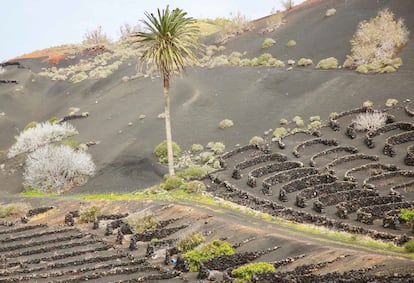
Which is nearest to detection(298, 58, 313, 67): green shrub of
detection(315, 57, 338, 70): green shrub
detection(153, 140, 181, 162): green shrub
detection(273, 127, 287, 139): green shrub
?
detection(315, 57, 338, 70): green shrub

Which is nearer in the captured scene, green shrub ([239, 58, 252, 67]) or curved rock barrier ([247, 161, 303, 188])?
curved rock barrier ([247, 161, 303, 188])

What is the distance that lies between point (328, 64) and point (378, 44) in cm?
788

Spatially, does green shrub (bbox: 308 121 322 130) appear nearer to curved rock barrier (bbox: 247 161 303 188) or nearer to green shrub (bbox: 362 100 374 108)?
green shrub (bbox: 362 100 374 108)

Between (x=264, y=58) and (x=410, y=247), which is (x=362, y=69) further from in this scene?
(x=410, y=247)

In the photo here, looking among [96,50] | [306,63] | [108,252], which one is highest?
[96,50]

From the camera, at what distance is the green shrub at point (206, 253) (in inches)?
1262

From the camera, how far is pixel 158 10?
5147 centimetres

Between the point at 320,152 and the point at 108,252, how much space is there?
93.8ft

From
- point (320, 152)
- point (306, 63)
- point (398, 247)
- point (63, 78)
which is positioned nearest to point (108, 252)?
point (398, 247)

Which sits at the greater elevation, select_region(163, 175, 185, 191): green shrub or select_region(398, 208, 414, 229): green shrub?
select_region(163, 175, 185, 191): green shrub

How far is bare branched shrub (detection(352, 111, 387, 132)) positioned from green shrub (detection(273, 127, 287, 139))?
8.73 m

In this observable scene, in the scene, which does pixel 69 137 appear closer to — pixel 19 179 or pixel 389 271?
pixel 19 179

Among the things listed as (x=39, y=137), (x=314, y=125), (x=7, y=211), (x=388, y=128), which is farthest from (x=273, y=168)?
(x=39, y=137)

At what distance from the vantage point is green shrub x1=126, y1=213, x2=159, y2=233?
4054 centimetres
